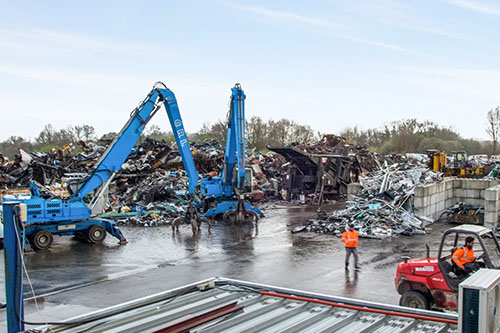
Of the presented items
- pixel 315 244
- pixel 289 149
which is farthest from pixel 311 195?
pixel 315 244

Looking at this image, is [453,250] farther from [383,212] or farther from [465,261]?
[383,212]

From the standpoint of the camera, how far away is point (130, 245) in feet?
56.2

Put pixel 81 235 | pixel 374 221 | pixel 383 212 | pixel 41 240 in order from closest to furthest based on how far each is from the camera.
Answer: pixel 41 240 < pixel 81 235 < pixel 374 221 < pixel 383 212

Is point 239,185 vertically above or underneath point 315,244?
above

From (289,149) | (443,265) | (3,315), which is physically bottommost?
(3,315)

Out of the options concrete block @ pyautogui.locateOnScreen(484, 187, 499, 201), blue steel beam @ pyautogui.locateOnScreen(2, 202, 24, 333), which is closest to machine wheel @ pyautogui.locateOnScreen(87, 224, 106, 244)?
blue steel beam @ pyautogui.locateOnScreen(2, 202, 24, 333)

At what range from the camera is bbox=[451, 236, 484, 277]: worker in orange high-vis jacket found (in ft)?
26.2

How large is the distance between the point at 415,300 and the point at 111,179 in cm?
1222

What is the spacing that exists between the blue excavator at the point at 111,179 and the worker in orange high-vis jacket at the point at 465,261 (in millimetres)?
12341

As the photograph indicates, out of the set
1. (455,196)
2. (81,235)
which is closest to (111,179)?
(81,235)

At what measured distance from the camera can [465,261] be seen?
8.09 m

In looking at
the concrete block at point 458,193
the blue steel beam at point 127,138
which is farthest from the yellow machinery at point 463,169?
the blue steel beam at point 127,138

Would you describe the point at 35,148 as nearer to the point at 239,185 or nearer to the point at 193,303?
the point at 239,185

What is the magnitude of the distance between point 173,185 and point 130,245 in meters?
10.4
